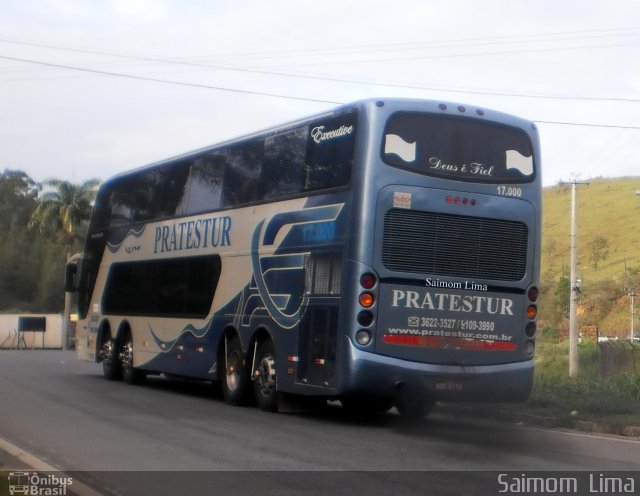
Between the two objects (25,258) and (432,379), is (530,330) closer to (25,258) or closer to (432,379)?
(432,379)

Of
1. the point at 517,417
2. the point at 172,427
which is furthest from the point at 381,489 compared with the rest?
the point at 517,417

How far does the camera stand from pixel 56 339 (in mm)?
54000

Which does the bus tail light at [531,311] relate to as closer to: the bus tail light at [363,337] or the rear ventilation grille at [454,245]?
the rear ventilation grille at [454,245]

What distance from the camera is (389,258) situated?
1405 cm

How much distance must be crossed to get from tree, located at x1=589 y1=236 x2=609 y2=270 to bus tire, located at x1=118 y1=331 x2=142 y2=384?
76274mm

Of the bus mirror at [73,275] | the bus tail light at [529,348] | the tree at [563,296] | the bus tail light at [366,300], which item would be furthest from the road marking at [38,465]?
the tree at [563,296]

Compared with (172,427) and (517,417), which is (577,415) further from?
(172,427)

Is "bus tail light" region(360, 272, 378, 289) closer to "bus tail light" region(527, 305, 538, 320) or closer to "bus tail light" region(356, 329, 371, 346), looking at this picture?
"bus tail light" region(356, 329, 371, 346)

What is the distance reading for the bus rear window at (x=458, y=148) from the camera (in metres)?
14.2

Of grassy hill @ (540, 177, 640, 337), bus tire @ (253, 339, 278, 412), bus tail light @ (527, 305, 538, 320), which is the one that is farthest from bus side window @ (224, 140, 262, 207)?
grassy hill @ (540, 177, 640, 337)

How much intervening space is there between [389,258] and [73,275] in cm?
1395

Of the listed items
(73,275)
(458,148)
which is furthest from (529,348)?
(73,275)

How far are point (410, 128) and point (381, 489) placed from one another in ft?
20.3

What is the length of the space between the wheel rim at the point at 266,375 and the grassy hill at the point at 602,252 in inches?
2490
